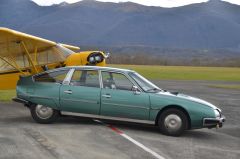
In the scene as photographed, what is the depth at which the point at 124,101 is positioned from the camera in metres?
8.98

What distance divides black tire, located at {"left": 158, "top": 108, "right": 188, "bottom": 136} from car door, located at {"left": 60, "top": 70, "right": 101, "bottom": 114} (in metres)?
1.47

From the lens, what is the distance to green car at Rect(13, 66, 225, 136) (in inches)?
345

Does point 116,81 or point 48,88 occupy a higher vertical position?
point 116,81

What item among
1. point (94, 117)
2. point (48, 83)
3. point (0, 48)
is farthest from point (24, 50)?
point (94, 117)

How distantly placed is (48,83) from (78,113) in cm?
107

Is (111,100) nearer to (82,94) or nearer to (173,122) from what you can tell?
(82,94)

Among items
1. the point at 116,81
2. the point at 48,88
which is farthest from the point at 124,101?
the point at 48,88

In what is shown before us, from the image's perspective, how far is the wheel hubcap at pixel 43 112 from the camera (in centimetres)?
941

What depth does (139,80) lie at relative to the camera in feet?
31.3

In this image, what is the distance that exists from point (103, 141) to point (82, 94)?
1818mm

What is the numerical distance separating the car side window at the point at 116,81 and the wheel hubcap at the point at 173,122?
3.51 feet

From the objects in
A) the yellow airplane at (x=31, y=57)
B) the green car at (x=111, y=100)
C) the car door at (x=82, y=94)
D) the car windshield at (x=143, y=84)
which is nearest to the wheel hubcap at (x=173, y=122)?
the green car at (x=111, y=100)

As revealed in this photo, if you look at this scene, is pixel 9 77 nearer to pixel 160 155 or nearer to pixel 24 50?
pixel 24 50

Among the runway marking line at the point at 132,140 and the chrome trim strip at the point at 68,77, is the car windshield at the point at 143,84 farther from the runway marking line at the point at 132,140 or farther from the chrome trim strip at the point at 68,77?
the chrome trim strip at the point at 68,77
